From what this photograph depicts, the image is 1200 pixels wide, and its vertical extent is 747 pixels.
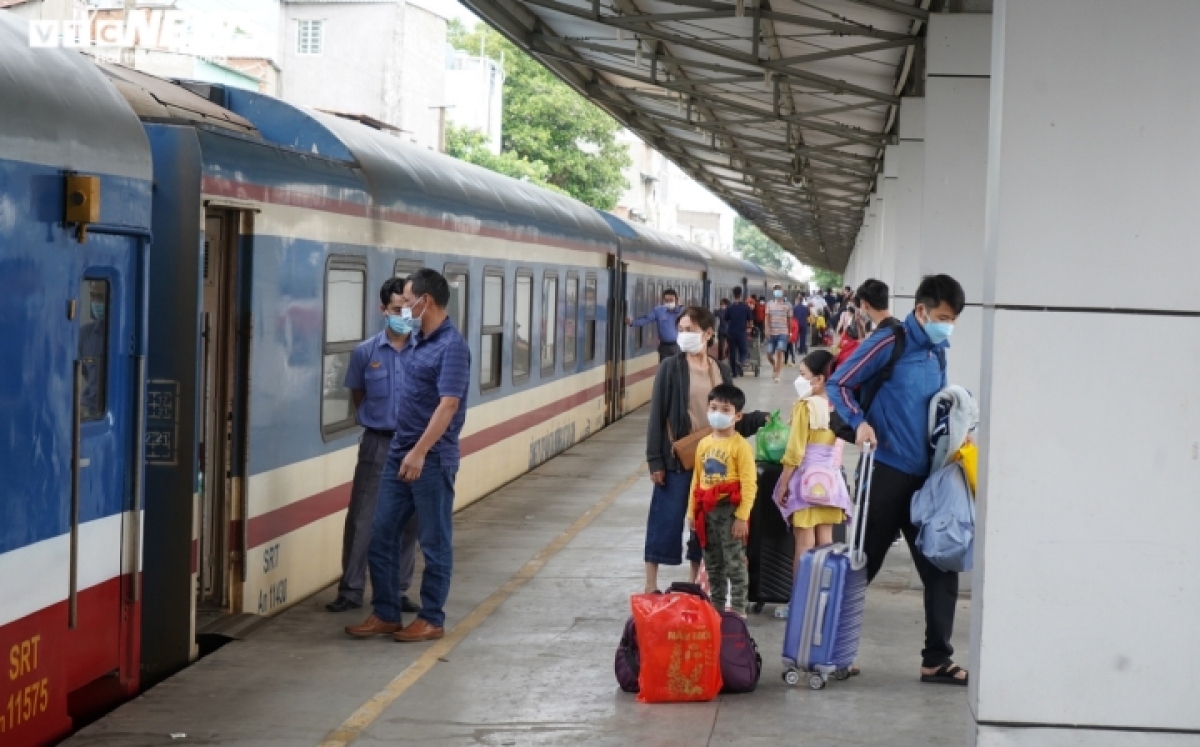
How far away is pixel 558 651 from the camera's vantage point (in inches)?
338

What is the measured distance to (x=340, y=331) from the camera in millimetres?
10148

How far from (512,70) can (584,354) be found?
2156 inches

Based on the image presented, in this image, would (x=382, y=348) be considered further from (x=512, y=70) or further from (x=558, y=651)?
(x=512, y=70)

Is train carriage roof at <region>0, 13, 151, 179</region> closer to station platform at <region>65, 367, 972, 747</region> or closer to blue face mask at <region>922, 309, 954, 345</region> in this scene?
station platform at <region>65, 367, 972, 747</region>

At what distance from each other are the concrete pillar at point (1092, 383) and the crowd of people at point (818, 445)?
90.7 inches

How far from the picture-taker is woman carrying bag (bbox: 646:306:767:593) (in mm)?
9062

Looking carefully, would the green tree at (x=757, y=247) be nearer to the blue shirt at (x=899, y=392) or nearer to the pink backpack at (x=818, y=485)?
the pink backpack at (x=818, y=485)

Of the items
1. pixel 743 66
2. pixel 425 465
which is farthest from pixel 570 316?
pixel 425 465

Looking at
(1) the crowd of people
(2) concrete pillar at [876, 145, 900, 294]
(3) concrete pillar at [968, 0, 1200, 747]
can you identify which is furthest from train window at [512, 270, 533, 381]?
(3) concrete pillar at [968, 0, 1200, 747]

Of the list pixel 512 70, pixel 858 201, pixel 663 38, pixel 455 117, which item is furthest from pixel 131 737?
pixel 512 70

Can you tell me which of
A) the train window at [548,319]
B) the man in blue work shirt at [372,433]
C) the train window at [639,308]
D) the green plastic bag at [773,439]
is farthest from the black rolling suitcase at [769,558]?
the train window at [639,308]

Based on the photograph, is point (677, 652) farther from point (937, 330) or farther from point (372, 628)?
point (372, 628)

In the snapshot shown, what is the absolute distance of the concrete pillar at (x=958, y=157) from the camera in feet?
37.1

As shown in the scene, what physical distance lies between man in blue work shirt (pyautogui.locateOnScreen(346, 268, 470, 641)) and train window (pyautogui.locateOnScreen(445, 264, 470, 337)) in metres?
4.03
